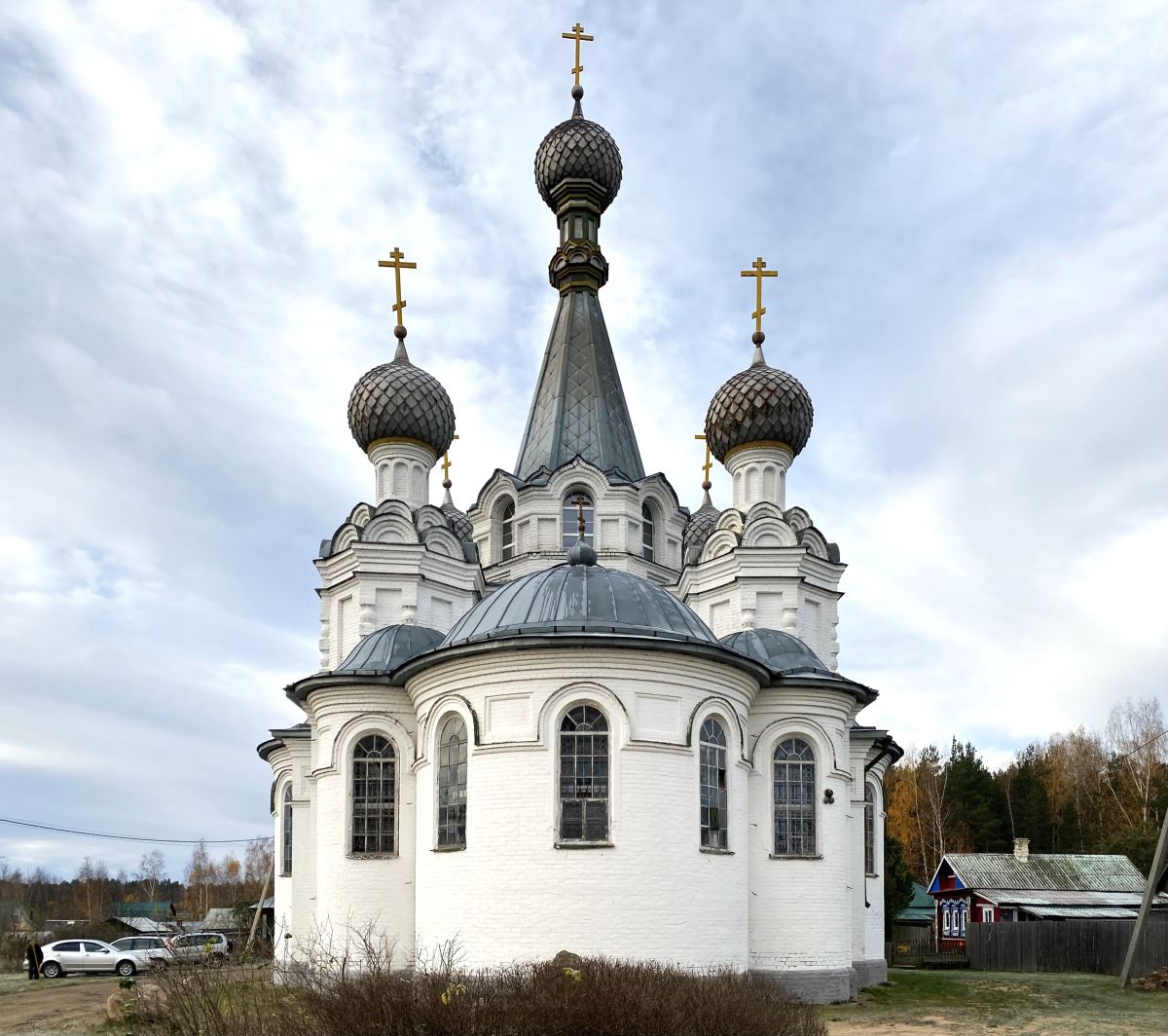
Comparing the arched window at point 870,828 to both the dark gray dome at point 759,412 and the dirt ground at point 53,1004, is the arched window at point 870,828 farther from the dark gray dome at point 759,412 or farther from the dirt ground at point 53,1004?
the dirt ground at point 53,1004

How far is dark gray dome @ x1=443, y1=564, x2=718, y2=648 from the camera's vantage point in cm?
1398

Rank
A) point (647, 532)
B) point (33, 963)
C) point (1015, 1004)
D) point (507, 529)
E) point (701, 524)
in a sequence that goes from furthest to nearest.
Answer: point (701, 524) → point (33, 963) → point (507, 529) → point (647, 532) → point (1015, 1004)

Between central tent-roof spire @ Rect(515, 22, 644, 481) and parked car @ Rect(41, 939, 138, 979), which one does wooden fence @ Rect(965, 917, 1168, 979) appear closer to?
central tent-roof spire @ Rect(515, 22, 644, 481)

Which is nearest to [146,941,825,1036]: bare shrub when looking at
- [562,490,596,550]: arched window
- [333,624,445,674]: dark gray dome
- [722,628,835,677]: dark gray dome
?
[722,628,835,677]: dark gray dome

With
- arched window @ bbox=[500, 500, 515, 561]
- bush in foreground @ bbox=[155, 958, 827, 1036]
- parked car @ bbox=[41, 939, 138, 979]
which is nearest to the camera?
bush in foreground @ bbox=[155, 958, 827, 1036]

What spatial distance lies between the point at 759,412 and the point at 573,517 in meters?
3.77

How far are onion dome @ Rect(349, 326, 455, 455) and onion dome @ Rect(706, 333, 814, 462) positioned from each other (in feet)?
15.9

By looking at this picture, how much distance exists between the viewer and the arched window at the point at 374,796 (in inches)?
633

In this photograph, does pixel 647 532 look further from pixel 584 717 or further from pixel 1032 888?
pixel 1032 888

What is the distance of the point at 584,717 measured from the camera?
1375cm

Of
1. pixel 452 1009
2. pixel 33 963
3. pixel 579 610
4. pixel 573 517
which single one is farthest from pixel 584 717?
pixel 33 963

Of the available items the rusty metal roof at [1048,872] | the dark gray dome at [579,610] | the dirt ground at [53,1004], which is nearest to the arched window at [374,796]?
the dark gray dome at [579,610]

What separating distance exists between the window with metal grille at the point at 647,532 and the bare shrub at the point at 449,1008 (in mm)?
12931

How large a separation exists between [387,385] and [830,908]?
11.4m
